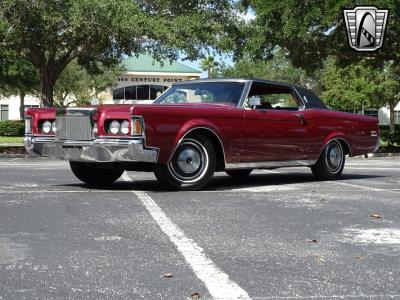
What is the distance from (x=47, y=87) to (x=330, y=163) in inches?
692

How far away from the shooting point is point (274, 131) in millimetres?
9180

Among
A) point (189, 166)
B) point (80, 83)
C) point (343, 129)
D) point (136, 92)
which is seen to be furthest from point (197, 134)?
point (136, 92)

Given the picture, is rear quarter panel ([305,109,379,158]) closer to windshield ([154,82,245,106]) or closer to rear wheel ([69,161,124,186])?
windshield ([154,82,245,106])

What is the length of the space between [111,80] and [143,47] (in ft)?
116

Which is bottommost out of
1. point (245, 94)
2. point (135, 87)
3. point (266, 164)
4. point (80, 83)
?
point (266, 164)

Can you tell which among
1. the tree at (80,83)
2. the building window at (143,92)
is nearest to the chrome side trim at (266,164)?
the tree at (80,83)

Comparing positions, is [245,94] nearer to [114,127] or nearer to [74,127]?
[114,127]

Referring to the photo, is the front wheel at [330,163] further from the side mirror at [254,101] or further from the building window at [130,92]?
the building window at [130,92]

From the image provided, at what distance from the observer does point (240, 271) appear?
421 centimetres

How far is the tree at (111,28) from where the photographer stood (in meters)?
19.9

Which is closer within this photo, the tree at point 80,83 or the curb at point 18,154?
the curb at point 18,154

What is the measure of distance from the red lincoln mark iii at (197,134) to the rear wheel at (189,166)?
0.01m

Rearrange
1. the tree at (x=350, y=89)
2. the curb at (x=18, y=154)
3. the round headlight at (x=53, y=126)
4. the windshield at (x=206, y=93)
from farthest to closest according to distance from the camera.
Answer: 1. the tree at (x=350, y=89)
2. the curb at (x=18, y=154)
3. the windshield at (x=206, y=93)
4. the round headlight at (x=53, y=126)

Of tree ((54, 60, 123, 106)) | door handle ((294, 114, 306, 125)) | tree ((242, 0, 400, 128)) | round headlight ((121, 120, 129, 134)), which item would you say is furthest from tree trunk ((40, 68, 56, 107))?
tree ((54, 60, 123, 106))
